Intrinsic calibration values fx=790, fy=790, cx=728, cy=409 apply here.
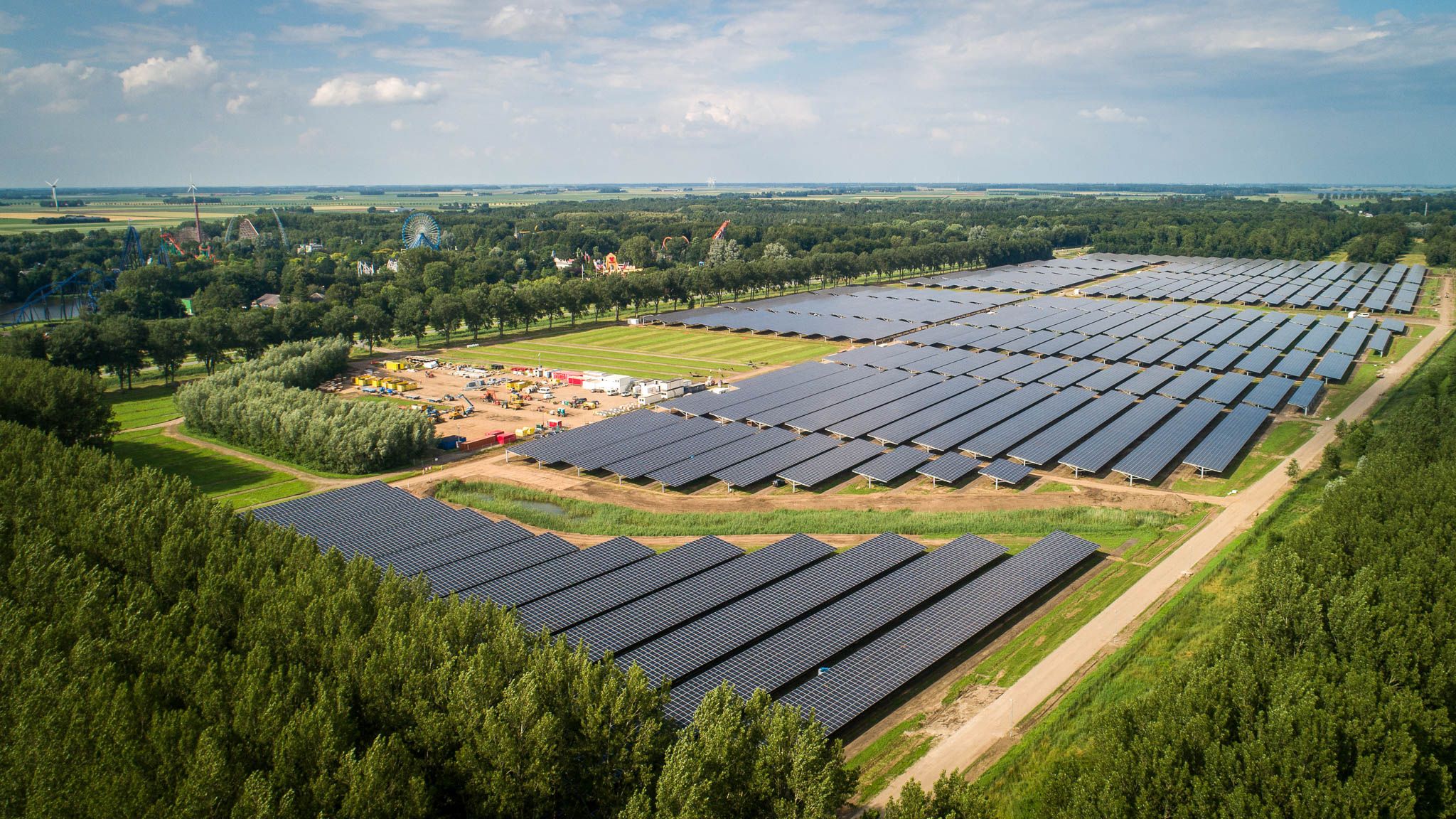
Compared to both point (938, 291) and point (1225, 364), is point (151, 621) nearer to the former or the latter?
point (1225, 364)

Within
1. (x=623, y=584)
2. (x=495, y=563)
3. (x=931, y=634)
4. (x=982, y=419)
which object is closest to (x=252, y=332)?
Answer: (x=495, y=563)

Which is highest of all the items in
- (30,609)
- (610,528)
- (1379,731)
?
(30,609)

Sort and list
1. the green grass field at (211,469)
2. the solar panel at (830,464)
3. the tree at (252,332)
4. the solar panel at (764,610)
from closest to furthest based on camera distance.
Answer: the solar panel at (764,610), the green grass field at (211,469), the solar panel at (830,464), the tree at (252,332)

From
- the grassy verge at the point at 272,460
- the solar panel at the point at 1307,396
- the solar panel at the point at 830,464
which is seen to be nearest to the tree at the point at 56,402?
the grassy verge at the point at 272,460

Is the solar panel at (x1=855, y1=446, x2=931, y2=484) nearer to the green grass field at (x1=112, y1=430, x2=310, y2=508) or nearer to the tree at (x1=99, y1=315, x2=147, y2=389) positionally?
the green grass field at (x1=112, y1=430, x2=310, y2=508)

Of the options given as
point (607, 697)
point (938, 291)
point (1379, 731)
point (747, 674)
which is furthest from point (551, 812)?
point (938, 291)

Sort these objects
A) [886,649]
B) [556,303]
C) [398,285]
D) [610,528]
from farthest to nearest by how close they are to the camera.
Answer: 1. [398,285]
2. [556,303]
3. [610,528]
4. [886,649]

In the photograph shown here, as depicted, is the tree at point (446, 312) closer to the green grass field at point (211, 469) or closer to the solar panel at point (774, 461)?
the green grass field at point (211, 469)
